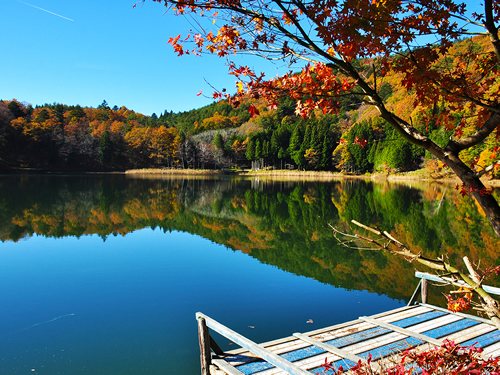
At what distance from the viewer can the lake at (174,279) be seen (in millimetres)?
4332

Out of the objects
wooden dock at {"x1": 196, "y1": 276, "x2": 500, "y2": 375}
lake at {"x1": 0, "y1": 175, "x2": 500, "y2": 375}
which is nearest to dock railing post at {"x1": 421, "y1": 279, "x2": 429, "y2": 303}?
wooden dock at {"x1": 196, "y1": 276, "x2": 500, "y2": 375}

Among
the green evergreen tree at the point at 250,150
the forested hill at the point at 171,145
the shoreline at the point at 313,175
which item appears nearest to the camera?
the shoreline at the point at 313,175

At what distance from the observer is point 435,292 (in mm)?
6391

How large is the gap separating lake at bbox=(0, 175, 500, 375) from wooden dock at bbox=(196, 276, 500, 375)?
0.79 meters

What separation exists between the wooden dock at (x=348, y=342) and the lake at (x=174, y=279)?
30.9 inches

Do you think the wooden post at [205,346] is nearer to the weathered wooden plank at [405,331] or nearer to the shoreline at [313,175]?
the weathered wooden plank at [405,331]

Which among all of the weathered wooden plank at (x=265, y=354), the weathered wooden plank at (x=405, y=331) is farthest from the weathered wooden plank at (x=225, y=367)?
the weathered wooden plank at (x=405, y=331)

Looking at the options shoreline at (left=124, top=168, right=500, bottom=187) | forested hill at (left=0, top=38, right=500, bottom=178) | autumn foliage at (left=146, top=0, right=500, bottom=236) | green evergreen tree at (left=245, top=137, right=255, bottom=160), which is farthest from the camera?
green evergreen tree at (left=245, top=137, right=255, bottom=160)

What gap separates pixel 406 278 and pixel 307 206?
1068cm

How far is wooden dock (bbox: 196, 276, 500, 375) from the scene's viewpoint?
3.24 meters

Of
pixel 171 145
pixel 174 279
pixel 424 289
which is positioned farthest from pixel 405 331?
pixel 171 145

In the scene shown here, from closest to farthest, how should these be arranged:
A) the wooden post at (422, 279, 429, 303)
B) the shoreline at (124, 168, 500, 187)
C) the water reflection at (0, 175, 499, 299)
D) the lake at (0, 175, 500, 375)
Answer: the lake at (0, 175, 500, 375) < the wooden post at (422, 279, 429, 303) < the water reflection at (0, 175, 499, 299) < the shoreline at (124, 168, 500, 187)

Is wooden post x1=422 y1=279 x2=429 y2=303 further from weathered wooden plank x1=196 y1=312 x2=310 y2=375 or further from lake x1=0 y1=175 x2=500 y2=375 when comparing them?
weathered wooden plank x1=196 y1=312 x2=310 y2=375

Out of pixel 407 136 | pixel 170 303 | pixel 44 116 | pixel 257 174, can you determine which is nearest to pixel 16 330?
pixel 170 303
